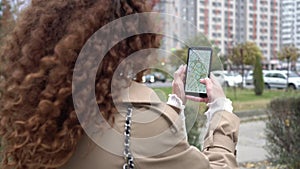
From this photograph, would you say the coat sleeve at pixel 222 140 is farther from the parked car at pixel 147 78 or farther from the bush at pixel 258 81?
the bush at pixel 258 81

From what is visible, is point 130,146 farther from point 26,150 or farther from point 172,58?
point 172,58

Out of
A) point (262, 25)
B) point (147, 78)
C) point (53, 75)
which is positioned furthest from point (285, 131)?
point (262, 25)

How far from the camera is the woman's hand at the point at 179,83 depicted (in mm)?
1550

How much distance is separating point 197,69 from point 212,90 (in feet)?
0.34

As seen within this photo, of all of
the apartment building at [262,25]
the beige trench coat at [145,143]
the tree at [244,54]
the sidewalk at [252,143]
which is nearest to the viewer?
the beige trench coat at [145,143]

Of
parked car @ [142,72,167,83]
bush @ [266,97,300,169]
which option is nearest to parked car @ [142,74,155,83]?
parked car @ [142,72,167,83]

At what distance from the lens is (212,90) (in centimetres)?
148

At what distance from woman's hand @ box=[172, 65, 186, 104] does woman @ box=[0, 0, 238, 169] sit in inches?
11.1

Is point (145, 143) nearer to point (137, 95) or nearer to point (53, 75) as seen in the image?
point (137, 95)

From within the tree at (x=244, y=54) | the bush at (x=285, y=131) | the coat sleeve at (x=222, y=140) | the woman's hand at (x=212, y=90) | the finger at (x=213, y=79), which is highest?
the tree at (x=244, y=54)

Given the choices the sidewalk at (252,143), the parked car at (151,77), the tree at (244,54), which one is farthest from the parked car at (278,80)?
the parked car at (151,77)

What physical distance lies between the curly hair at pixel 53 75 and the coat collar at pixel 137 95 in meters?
0.04

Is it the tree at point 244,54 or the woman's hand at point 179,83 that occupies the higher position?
the tree at point 244,54

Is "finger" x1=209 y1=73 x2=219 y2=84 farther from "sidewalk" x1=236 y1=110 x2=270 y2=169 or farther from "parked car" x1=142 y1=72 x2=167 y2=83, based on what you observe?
"sidewalk" x1=236 y1=110 x2=270 y2=169
